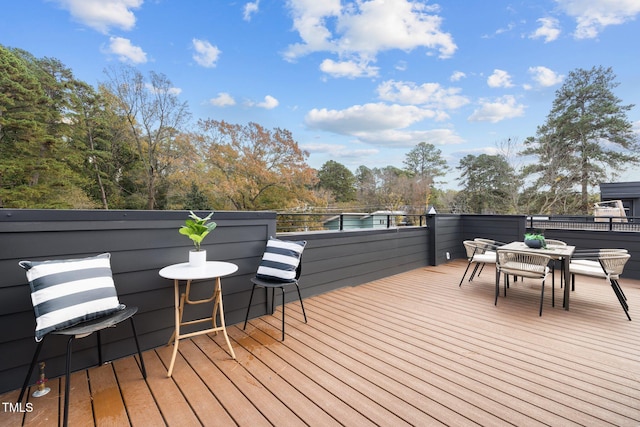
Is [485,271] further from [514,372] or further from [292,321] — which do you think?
[292,321]

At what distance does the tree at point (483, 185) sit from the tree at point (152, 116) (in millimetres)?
16752

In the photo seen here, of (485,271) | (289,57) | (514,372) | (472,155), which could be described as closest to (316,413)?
(514,372)

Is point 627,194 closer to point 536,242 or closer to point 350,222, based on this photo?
point 536,242

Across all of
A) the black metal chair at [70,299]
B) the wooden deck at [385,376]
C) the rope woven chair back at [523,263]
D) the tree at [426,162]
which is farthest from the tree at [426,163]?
the black metal chair at [70,299]

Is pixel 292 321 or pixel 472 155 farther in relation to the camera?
pixel 472 155

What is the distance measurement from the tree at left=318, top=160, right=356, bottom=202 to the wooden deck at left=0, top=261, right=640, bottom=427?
19093 mm

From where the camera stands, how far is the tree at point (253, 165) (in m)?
12.2

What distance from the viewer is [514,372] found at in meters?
1.69

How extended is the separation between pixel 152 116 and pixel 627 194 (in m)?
17.9

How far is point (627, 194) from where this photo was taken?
805 centimetres

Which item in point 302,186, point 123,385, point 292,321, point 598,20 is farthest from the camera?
point 302,186

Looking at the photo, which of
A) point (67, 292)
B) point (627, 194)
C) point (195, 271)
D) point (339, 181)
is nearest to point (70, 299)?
point (67, 292)

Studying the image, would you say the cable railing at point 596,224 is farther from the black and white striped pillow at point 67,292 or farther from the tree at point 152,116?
the tree at point 152,116

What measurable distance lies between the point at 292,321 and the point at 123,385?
1.30 meters
